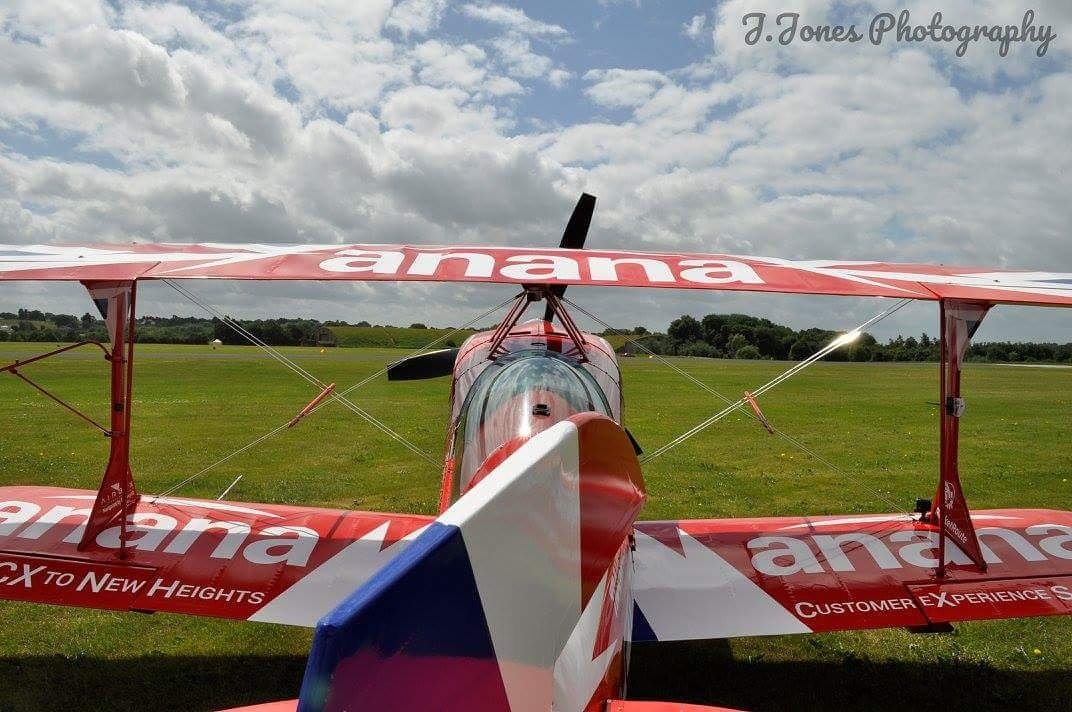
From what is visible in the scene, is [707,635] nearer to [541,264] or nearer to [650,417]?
[541,264]

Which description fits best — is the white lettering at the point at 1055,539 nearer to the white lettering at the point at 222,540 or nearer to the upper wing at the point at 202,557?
the upper wing at the point at 202,557

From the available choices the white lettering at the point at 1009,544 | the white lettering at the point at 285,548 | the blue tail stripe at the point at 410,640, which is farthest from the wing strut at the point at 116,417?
the white lettering at the point at 1009,544

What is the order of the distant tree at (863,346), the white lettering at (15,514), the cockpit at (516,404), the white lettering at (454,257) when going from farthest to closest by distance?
the distant tree at (863,346)
the white lettering at (15,514)
the white lettering at (454,257)
the cockpit at (516,404)

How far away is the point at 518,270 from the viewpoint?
12.0 feet

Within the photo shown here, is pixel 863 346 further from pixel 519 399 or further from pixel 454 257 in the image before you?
pixel 519 399

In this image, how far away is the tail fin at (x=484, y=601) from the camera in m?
0.81

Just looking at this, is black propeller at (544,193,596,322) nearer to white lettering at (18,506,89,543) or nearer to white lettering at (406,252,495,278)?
white lettering at (406,252,495,278)

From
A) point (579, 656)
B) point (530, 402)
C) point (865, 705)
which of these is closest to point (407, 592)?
point (579, 656)

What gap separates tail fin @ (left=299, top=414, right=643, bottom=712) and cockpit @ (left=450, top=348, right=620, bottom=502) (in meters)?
1.77

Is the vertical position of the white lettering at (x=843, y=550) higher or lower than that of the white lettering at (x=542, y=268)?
lower

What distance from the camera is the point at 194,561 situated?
3814 mm


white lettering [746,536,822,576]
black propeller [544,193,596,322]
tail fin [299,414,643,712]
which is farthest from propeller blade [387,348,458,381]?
tail fin [299,414,643,712]

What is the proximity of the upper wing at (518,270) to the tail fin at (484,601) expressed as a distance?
82.2 inches

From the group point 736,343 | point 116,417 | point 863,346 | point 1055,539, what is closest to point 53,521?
point 116,417
